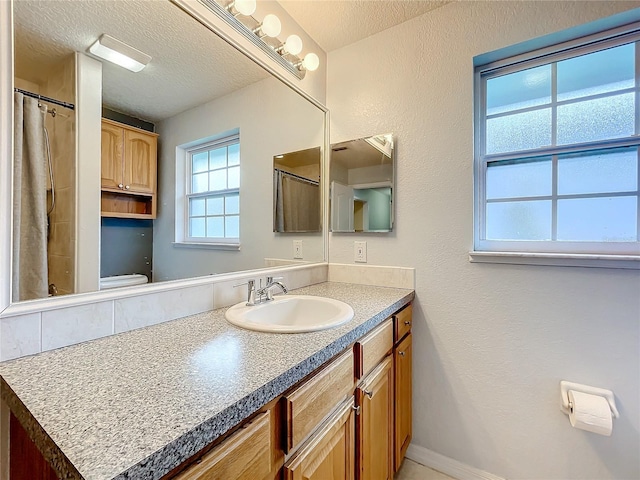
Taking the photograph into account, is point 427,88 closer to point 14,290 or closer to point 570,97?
point 570,97

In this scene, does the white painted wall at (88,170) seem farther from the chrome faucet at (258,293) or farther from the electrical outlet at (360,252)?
the electrical outlet at (360,252)

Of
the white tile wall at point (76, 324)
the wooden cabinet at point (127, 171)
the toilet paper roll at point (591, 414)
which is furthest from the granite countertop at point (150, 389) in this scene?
the toilet paper roll at point (591, 414)

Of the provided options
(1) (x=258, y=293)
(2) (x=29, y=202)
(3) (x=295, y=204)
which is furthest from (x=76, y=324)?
(3) (x=295, y=204)

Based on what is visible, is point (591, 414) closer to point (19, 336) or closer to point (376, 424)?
point (376, 424)

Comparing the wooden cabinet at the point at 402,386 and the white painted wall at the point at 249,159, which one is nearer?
the white painted wall at the point at 249,159

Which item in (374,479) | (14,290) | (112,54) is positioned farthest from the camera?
(374,479)

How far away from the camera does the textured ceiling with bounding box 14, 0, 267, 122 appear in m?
0.77

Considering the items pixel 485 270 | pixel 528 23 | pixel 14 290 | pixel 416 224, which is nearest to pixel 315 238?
pixel 416 224

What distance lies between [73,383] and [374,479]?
108cm

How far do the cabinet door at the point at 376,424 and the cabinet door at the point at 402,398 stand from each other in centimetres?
8

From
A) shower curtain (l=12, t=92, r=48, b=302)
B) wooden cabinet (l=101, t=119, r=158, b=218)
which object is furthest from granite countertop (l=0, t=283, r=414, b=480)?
wooden cabinet (l=101, t=119, r=158, b=218)

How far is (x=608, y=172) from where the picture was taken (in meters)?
1.25

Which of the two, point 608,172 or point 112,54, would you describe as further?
point 608,172

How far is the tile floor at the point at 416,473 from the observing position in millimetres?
1452
